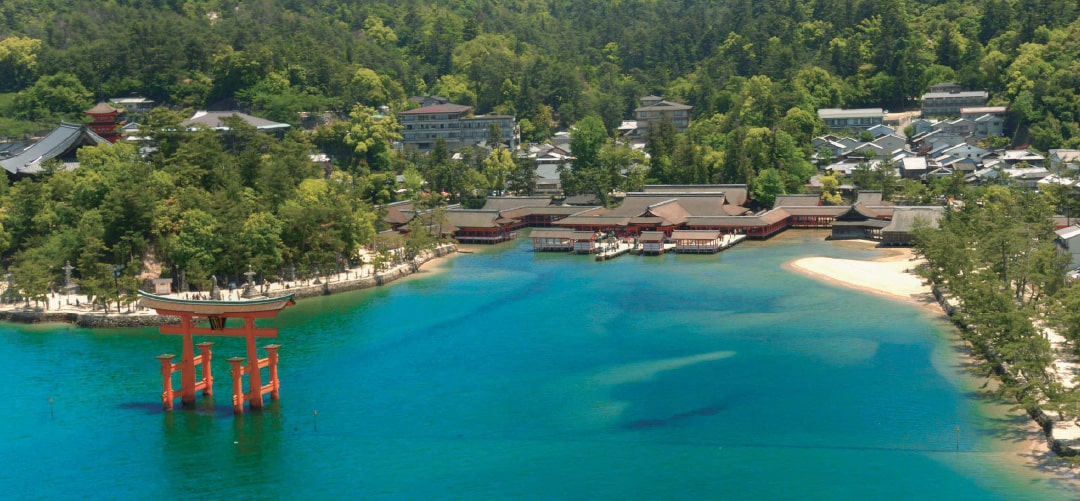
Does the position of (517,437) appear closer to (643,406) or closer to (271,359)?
(643,406)

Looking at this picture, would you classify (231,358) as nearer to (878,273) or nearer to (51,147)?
(878,273)

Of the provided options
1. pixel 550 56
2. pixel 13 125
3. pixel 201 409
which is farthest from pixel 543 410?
pixel 550 56

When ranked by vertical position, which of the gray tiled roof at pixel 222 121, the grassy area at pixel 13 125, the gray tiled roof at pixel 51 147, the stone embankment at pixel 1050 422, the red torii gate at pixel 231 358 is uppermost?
the grassy area at pixel 13 125

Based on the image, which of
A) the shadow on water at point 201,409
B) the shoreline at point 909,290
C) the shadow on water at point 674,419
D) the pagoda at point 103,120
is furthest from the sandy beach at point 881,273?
the pagoda at point 103,120

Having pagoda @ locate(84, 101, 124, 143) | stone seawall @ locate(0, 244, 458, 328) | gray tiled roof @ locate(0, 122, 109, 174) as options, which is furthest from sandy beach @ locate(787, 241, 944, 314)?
pagoda @ locate(84, 101, 124, 143)

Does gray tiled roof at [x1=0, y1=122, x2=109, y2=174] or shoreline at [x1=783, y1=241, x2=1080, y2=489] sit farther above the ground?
gray tiled roof at [x1=0, y1=122, x2=109, y2=174]

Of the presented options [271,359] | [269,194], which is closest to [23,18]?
[269,194]

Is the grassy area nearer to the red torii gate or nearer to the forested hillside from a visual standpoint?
the forested hillside

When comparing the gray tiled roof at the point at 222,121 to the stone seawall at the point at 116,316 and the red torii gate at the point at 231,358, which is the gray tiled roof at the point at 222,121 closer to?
the stone seawall at the point at 116,316
